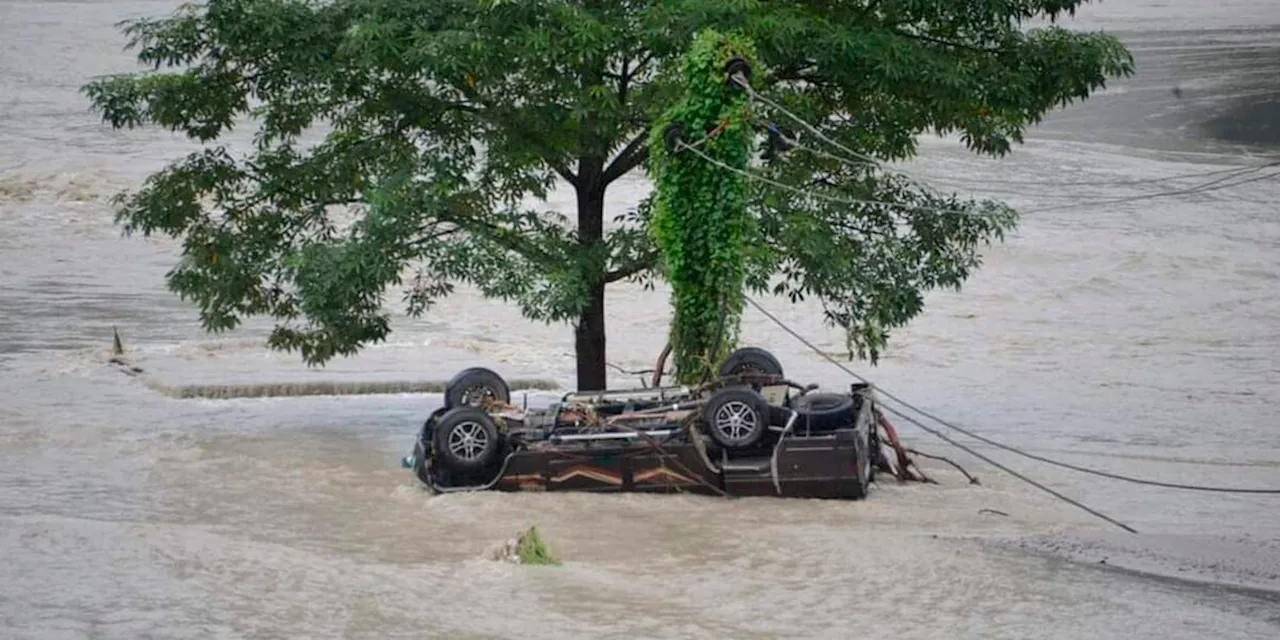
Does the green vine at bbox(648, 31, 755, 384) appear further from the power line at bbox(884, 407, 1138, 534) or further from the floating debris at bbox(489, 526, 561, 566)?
the floating debris at bbox(489, 526, 561, 566)

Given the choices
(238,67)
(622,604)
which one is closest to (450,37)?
(238,67)

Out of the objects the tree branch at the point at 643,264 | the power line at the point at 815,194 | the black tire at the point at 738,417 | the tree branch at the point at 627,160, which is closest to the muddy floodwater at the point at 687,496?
the black tire at the point at 738,417

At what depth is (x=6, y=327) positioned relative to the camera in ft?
111

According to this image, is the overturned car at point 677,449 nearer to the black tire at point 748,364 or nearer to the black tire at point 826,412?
the black tire at point 826,412

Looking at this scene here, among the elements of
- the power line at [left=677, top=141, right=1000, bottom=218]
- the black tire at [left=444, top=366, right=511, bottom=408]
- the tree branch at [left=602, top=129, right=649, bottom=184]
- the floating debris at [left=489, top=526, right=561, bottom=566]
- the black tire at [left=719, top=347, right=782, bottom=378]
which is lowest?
the floating debris at [left=489, top=526, right=561, bottom=566]

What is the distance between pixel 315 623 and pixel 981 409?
1447cm

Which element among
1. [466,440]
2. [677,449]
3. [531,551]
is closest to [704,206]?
[677,449]

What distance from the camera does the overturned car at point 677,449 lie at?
21.3 m

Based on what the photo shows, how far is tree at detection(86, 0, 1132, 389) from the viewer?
22828mm

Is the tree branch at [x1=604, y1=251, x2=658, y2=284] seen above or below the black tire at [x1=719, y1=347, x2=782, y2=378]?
above

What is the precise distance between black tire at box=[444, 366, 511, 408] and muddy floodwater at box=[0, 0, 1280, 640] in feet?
3.51

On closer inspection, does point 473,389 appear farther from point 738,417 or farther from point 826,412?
point 826,412

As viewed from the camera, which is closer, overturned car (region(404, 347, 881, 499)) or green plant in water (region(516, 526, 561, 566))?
green plant in water (region(516, 526, 561, 566))

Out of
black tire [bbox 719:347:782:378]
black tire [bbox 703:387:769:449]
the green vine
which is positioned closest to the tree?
the green vine
